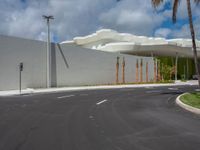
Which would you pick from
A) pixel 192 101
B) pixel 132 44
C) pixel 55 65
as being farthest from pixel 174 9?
pixel 132 44

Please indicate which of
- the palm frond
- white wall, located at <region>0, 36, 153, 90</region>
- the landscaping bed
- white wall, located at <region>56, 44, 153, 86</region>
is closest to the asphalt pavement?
the landscaping bed

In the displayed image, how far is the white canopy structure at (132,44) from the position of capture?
205 ft

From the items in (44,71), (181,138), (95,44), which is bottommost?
(181,138)

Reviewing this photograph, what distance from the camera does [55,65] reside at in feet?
131

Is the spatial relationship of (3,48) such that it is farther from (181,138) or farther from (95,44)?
(95,44)

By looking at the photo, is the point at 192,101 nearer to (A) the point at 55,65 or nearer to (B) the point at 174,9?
(B) the point at 174,9

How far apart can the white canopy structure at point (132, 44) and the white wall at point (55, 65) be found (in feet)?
26.2

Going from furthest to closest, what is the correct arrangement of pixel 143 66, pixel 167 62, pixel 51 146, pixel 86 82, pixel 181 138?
pixel 167 62 → pixel 143 66 → pixel 86 82 → pixel 181 138 → pixel 51 146

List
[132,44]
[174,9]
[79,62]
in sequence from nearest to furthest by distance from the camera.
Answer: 1. [174,9]
2. [79,62]
3. [132,44]

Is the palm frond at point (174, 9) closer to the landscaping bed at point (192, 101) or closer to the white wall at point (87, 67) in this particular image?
the landscaping bed at point (192, 101)

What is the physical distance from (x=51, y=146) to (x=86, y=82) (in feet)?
124

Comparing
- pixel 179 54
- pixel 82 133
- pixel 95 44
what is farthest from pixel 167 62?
pixel 82 133

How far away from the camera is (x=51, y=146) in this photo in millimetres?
7883

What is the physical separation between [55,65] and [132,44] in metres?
25.0
